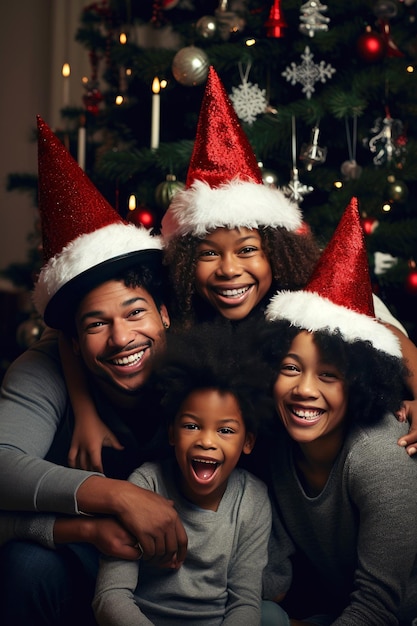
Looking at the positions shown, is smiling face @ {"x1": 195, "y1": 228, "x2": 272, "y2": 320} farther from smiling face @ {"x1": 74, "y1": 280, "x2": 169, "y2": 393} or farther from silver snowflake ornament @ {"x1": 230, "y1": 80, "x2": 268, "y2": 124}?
silver snowflake ornament @ {"x1": 230, "y1": 80, "x2": 268, "y2": 124}

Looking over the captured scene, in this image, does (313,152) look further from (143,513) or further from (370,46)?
(143,513)

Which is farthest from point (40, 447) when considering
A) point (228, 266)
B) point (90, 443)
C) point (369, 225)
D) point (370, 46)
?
point (370, 46)

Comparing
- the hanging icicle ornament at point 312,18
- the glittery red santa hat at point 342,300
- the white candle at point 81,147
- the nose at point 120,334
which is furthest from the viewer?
the white candle at point 81,147

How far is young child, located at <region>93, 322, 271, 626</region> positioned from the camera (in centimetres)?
188

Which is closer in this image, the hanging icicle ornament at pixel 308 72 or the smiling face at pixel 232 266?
the smiling face at pixel 232 266

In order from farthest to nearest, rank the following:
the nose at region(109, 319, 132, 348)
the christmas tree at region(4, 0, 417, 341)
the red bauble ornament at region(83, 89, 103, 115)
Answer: the red bauble ornament at region(83, 89, 103, 115) < the christmas tree at region(4, 0, 417, 341) < the nose at region(109, 319, 132, 348)

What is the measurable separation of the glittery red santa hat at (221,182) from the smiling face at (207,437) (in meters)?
0.55

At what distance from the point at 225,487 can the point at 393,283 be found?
1265mm

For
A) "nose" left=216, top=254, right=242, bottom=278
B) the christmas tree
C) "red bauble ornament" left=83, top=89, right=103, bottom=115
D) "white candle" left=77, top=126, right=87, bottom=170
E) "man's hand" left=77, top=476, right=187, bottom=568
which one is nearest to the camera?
"man's hand" left=77, top=476, right=187, bottom=568

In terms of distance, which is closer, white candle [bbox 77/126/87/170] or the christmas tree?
the christmas tree

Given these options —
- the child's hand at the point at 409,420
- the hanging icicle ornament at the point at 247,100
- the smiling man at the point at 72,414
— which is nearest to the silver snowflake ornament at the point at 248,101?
the hanging icicle ornament at the point at 247,100

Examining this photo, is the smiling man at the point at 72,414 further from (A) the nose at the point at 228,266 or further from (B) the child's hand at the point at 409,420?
(B) the child's hand at the point at 409,420

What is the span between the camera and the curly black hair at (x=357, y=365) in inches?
74.4

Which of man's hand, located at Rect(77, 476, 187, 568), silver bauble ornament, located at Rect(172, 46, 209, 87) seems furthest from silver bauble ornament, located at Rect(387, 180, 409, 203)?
man's hand, located at Rect(77, 476, 187, 568)
